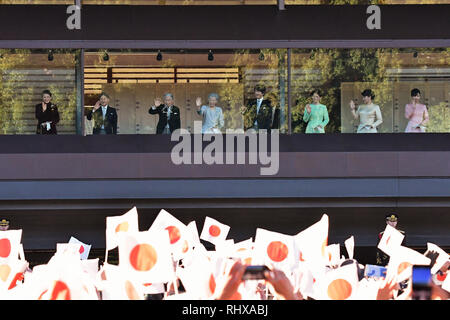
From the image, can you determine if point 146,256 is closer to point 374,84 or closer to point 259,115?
point 259,115

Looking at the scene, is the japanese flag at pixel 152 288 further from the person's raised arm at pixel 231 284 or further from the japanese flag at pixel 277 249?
the person's raised arm at pixel 231 284

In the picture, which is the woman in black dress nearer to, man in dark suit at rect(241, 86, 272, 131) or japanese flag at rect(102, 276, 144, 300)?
man in dark suit at rect(241, 86, 272, 131)

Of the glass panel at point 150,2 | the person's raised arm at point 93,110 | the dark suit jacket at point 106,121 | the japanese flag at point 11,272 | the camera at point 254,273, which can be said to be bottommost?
the japanese flag at point 11,272

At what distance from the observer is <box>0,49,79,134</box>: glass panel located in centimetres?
1989

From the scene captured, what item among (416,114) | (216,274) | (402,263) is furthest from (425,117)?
(216,274)

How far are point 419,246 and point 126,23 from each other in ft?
28.4

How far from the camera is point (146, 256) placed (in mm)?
4652

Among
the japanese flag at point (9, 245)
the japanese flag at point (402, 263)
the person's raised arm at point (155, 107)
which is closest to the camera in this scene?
the japanese flag at point (402, 263)

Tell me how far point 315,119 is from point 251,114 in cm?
158

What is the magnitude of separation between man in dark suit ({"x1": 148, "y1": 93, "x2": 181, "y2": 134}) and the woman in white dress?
4040 mm

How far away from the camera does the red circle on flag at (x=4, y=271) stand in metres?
5.99

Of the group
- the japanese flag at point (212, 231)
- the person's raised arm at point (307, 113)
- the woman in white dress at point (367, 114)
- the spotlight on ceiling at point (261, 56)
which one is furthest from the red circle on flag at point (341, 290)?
the spotlight on ceiling at point (261, 56)

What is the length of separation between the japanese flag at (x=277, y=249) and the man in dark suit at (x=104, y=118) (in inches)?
583
